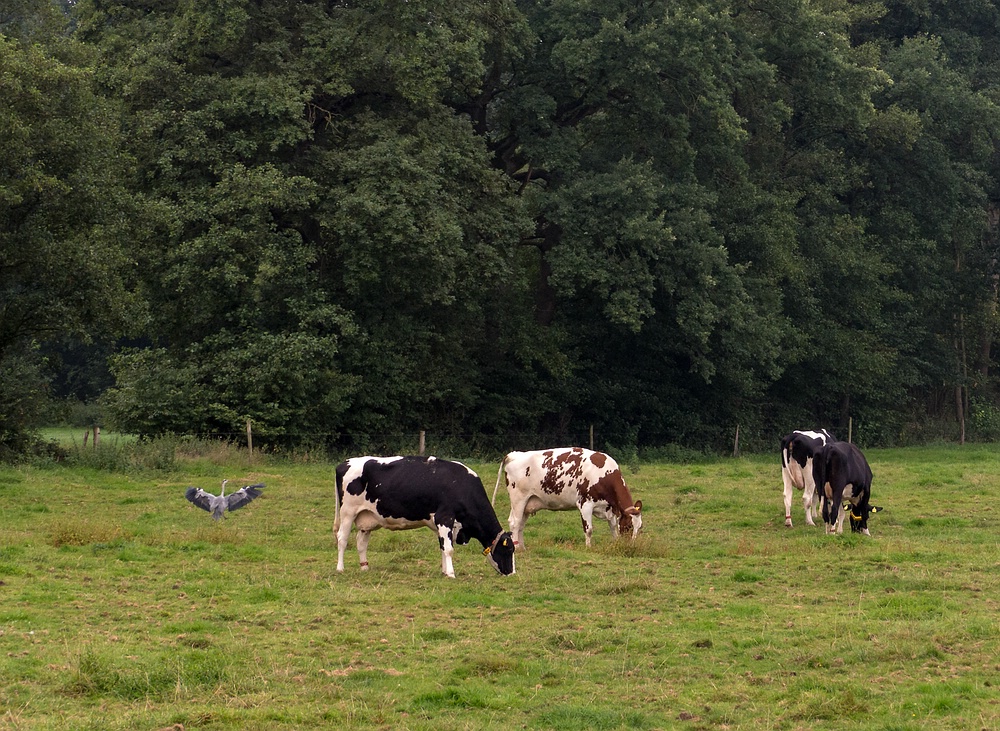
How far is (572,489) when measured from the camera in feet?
63.9

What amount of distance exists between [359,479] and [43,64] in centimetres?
1393

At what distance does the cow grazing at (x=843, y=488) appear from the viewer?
2012cm

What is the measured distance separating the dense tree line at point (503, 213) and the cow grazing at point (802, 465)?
13013 mm

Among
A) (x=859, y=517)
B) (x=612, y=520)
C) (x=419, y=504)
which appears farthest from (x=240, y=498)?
(x=859, y=517)

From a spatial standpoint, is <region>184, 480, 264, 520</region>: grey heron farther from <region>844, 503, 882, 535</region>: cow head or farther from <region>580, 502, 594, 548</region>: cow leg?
<region>844, 503, 882, 535</region>: cow head

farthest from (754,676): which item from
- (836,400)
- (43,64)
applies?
(836,400)

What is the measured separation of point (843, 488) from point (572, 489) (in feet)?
14.4

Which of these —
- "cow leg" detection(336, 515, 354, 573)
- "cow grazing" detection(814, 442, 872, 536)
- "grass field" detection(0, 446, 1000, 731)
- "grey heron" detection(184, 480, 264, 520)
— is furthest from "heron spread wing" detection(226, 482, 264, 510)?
Result: "cow grazing" detection(814, 442, 872, 536)

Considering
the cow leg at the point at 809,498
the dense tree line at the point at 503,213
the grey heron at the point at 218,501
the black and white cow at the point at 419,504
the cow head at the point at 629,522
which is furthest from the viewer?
the dense tree line at the point at 503,213

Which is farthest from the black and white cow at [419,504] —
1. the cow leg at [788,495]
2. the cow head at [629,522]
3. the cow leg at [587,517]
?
the cow leg at [788,495]

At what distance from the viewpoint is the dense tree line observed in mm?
30109

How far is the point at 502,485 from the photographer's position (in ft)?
88.5

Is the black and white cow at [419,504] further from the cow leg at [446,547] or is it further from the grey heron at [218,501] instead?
the grey heron at [218,501]

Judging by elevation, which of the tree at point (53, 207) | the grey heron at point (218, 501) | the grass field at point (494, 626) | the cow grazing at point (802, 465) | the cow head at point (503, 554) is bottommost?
the grass field at point (494, 626)
